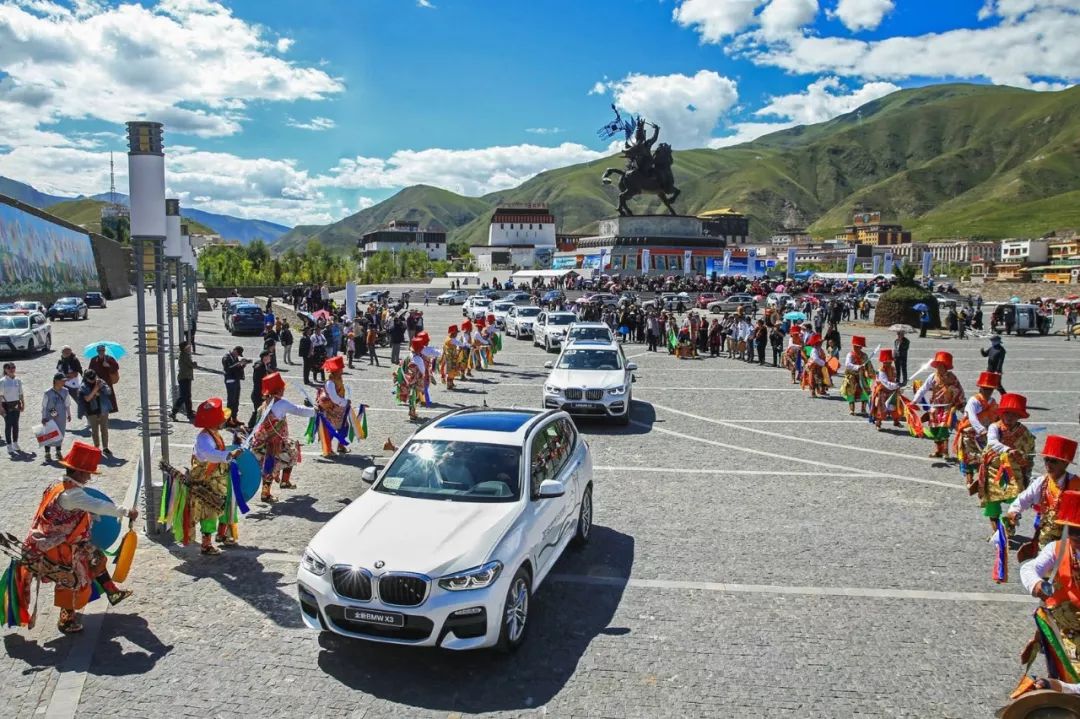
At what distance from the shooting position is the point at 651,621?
6.52 meters

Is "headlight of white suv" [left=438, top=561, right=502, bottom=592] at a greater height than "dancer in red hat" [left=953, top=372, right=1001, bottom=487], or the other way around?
"dancer in red hat" [left=953, top=372, right=1001, bottom=487]

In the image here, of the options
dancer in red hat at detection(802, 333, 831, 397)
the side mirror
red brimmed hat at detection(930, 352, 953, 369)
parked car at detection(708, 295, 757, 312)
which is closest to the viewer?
the side mirror

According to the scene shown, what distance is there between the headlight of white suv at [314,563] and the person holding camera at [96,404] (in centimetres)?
810

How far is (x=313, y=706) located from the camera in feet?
16.9

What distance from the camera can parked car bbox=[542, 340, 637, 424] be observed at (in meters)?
14.7

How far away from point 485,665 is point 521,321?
2935 centimetres

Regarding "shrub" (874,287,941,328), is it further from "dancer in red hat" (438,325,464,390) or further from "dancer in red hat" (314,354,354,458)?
"dancer in red hat" (314,354,354,458)

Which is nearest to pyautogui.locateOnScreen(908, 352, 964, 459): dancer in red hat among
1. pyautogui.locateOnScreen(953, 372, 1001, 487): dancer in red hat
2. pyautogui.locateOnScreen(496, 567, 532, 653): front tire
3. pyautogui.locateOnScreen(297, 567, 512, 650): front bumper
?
pyautogui.locateOnScreen(953, 372, 1001, 487): dancer in red hat

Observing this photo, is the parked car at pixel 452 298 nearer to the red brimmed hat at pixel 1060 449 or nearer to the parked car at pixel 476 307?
the parked car at pixel 476 307

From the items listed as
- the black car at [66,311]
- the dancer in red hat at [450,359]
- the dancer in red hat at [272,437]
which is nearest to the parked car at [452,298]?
the black car at [66,311]

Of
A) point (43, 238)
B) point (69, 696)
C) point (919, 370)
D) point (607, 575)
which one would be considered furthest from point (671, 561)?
point (43, 238)

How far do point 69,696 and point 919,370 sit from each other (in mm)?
23962

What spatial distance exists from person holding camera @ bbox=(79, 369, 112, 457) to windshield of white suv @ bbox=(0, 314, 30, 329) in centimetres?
1680

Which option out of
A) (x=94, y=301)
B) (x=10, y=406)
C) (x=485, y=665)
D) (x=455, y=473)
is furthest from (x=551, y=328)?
(x=94, y=301)
